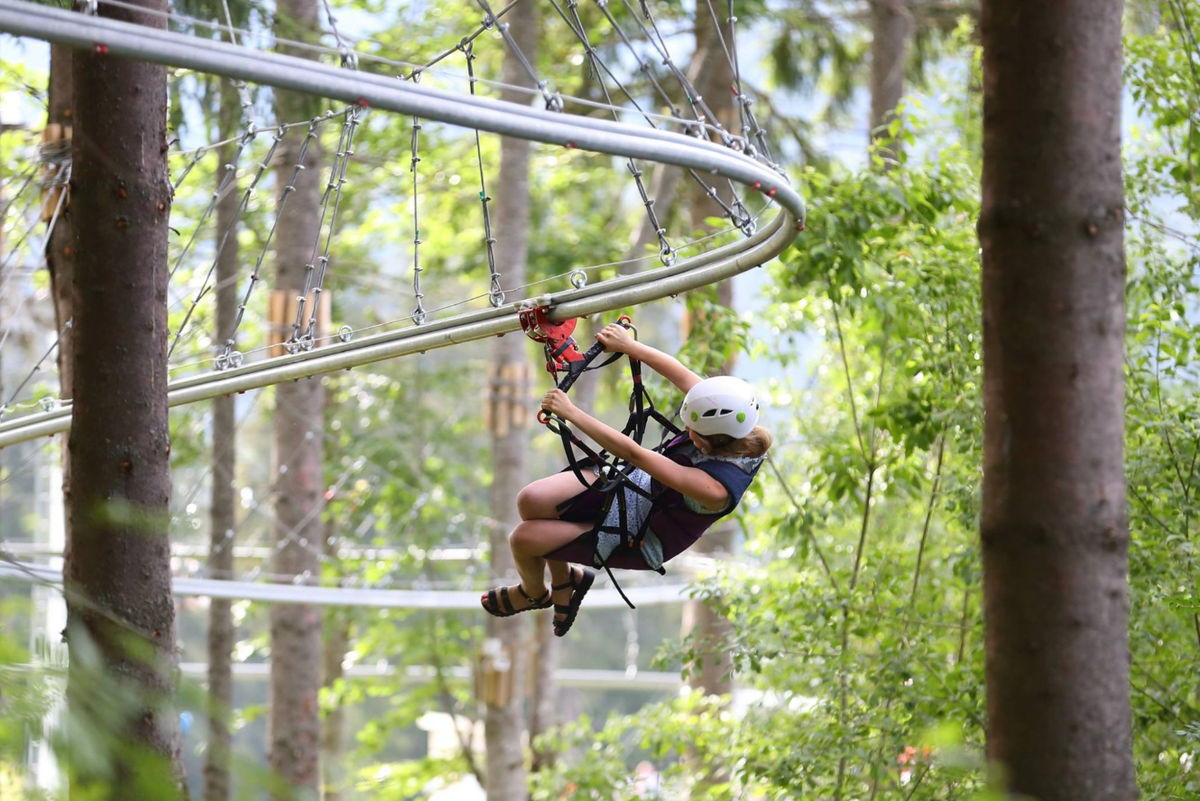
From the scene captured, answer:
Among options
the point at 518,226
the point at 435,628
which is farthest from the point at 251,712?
the point at 518,226

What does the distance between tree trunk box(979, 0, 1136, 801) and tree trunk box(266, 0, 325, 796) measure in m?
4.94

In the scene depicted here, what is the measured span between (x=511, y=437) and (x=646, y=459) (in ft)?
15.3

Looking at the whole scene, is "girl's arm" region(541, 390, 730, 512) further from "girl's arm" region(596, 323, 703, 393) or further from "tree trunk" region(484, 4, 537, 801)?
"tree trunk" region(484, 4, 537, 801)

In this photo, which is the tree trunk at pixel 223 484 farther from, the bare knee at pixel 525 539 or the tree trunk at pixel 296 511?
the bare knee at pixel 525 539

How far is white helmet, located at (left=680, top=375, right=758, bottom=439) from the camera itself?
2.81 meters

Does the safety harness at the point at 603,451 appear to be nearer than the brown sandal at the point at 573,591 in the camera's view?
Yes

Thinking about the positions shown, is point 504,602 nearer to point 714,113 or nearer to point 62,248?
point 62,248

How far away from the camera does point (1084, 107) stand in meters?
1.66

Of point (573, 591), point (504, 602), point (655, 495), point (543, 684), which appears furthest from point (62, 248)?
point (543, 684)

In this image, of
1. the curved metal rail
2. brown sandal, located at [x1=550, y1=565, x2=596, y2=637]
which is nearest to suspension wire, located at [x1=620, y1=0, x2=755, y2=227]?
the curved metal rail

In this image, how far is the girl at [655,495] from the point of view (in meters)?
2.83

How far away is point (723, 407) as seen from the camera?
9.25ft

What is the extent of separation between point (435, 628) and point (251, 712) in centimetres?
164

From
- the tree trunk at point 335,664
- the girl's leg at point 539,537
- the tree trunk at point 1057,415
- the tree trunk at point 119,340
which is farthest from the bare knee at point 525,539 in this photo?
the tree trunk at point 335,664
